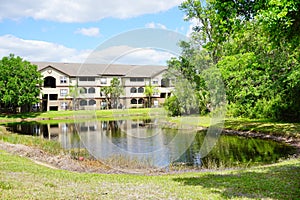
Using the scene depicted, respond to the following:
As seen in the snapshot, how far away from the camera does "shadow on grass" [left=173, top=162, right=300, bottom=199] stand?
31.3 feet

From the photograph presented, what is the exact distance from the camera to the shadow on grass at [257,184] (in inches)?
376

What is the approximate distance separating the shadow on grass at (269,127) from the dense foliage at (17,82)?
130ft

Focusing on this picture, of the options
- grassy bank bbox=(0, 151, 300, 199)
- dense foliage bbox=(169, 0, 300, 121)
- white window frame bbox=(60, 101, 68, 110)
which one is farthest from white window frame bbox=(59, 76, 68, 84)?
grassy bank bbox=(0, 151, 300, 199)

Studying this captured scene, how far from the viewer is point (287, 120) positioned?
32.8 m

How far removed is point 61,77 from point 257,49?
4779cm

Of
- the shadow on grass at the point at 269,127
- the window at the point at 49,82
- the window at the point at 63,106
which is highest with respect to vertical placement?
the window at the point at 49,82

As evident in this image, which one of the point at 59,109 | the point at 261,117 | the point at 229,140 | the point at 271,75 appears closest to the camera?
the point at 229,140

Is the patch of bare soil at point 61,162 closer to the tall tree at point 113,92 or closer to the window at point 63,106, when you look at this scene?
the tall tree at point 113,92

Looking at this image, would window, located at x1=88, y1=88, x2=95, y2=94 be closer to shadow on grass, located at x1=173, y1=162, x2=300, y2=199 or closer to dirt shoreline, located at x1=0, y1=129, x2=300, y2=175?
dirt shoreline, located at x1=0, y1=129, x2=300, y2=175

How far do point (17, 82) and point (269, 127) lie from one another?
47.2 metres

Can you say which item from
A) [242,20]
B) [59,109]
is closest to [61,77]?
[59,109]

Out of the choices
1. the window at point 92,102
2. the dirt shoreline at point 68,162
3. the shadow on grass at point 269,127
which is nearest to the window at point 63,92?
the window at point 92,102

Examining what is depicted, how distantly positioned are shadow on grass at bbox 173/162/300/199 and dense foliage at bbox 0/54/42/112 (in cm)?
5231

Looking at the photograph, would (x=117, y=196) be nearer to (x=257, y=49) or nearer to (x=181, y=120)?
(x=257, y=49)
